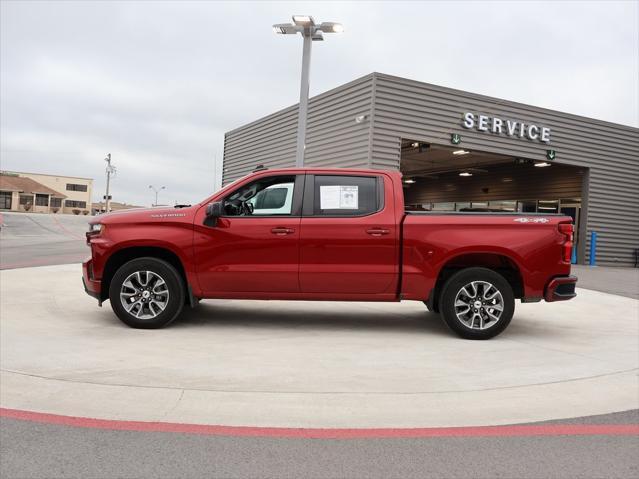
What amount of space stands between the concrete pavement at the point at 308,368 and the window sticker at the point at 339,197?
1468 mm

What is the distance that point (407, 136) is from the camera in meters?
16.5

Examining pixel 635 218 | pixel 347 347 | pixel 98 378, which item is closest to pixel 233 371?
pixel 98 378

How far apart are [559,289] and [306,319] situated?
3069 millimetres

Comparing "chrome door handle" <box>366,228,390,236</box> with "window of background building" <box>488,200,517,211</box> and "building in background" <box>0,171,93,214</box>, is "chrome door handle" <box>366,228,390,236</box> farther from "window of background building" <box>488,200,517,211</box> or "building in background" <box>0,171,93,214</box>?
"building in background" <box>0,171,93,214</box>

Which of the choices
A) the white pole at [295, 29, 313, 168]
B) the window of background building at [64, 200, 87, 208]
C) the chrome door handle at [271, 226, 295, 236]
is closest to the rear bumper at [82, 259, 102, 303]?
the chrome door handle at [271, 226, 295, 236]

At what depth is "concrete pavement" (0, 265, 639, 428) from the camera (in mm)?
3756

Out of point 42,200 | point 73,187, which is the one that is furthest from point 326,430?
point 73,187

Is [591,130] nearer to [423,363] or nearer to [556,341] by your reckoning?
[556,341]

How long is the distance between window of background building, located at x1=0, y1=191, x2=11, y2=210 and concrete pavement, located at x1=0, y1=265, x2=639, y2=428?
247ft

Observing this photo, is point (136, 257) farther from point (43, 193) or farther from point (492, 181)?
point (43, 193)

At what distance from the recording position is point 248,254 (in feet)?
20.3

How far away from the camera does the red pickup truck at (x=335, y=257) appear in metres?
6.11

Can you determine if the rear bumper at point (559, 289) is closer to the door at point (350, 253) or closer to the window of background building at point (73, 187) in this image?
the door at point (350, 253)

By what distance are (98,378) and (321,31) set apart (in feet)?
30.0
